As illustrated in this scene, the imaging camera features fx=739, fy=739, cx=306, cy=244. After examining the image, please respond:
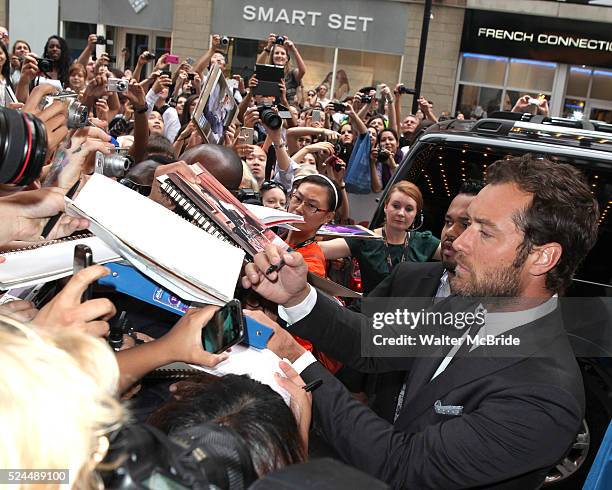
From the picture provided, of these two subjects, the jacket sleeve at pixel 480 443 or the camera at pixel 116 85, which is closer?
the jacket sleeve at pixel 480 443

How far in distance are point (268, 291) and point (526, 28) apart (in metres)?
21.0

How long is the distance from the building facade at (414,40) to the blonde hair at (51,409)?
21.3m

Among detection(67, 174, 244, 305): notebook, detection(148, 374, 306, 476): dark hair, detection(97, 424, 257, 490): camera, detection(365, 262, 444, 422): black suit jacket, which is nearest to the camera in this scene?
detection(97, 424, 257, 490): camera

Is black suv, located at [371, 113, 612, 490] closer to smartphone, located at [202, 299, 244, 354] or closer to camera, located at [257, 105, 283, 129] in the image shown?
camera, located at [257, 105, 283, 129]

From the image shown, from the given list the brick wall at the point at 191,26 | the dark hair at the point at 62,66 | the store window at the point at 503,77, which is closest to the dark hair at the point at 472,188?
the dark hair at the point at 62,66

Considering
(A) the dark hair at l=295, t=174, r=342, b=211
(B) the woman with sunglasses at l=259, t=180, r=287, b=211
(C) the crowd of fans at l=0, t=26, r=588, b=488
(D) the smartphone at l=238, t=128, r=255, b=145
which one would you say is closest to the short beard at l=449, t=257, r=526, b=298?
(C) the crowd of fans at l=0, t=26, r=588, b=488

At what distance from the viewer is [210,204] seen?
190 centimetres

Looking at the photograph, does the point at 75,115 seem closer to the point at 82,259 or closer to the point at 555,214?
the point at 82,259

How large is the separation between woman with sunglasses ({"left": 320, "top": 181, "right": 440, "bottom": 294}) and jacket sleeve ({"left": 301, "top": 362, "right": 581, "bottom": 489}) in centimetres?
217

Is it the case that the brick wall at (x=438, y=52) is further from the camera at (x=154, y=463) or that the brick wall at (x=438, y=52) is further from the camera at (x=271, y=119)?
the camera at (x=154, y=463)

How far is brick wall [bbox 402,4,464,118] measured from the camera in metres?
21.4

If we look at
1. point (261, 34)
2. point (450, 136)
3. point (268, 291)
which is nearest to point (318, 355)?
point (268, 291)

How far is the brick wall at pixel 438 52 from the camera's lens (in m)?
21.4

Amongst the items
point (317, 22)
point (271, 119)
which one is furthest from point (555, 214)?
point (317, 22)
